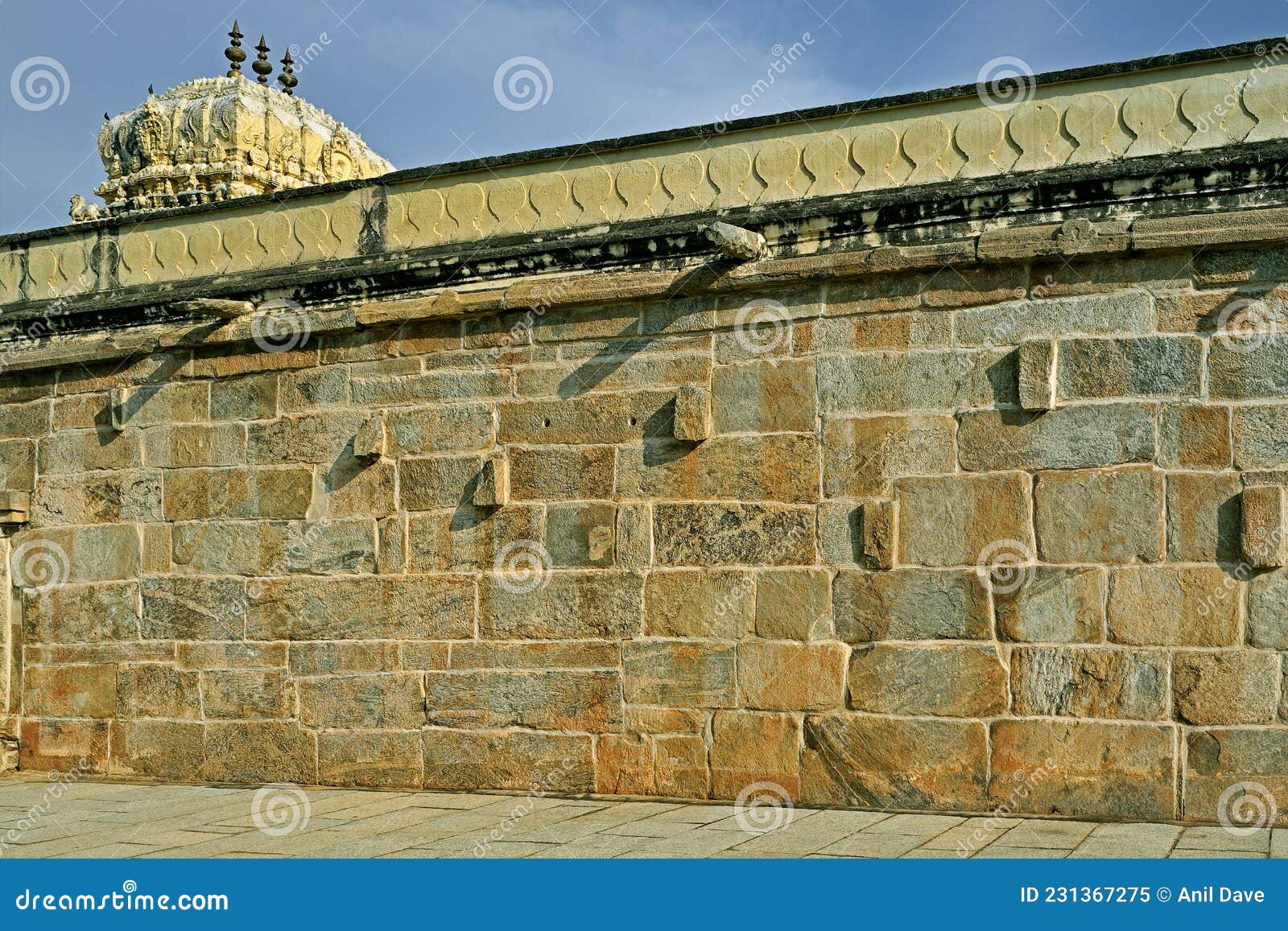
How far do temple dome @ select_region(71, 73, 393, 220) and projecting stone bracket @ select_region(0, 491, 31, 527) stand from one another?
2739mm

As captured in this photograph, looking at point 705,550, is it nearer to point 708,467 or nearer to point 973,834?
point 708,467

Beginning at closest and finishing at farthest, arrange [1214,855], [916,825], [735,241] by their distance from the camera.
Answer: [1214,855] < [916,825] < [735,241]

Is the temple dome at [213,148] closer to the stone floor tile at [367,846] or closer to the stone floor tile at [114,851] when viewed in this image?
the stone floor tile at [114,851]

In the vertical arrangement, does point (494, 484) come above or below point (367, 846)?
above

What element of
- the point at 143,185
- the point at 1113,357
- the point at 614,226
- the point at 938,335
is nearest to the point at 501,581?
the point at 614,226

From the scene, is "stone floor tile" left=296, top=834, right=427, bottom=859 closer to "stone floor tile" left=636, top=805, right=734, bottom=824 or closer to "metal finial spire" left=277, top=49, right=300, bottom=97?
"stone floor tile" left=636, top=805, right=734, bottom=824

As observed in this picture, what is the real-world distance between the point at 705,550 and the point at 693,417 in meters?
0.61

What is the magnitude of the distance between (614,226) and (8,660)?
14.0ft

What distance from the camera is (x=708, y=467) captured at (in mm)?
6586

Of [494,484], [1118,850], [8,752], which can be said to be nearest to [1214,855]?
[1118,850]

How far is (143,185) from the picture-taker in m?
10.5

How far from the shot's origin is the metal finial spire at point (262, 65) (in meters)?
11.4

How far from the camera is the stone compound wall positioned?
5758 millimetres

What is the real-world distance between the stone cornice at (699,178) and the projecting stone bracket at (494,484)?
3.68ft
